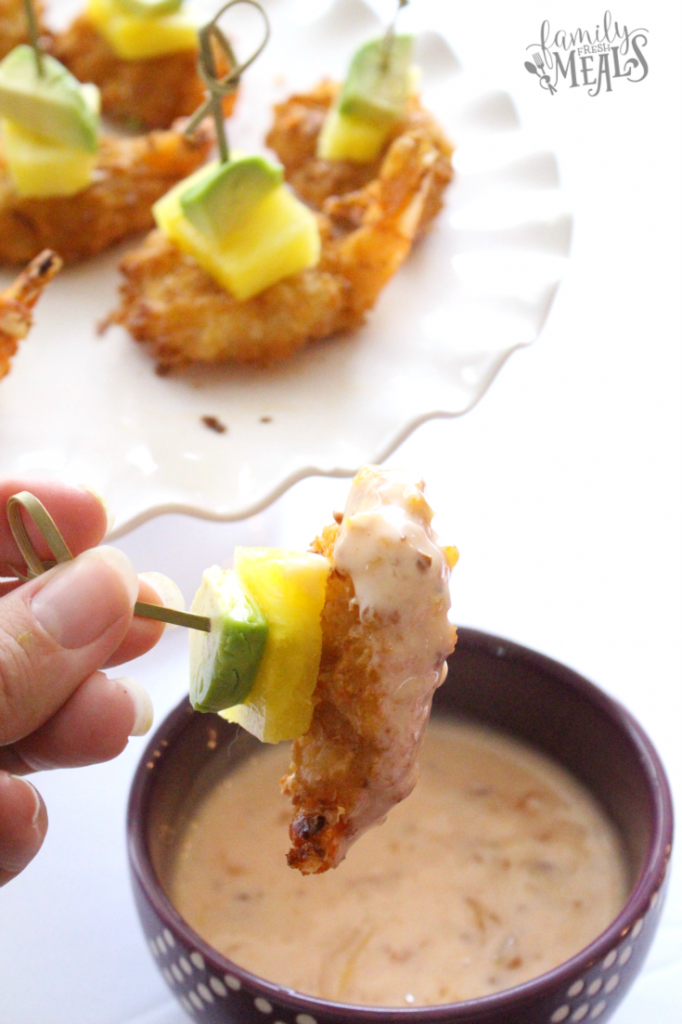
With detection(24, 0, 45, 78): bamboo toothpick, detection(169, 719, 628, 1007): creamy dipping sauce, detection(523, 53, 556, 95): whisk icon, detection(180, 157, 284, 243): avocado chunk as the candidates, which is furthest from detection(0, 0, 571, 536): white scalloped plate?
detection(169, 719, 628, 1007): creamy dipping sauce

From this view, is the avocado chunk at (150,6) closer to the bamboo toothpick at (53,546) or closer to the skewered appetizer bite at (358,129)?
the skewered appetizer bite at (358,129)

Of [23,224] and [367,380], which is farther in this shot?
[23,224]

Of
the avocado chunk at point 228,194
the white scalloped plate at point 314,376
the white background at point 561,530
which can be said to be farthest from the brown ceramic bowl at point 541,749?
the avocado chunk at point 228,194

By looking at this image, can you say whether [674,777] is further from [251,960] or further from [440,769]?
[251,960]

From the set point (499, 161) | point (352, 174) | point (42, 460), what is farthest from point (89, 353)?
point (499, 161)

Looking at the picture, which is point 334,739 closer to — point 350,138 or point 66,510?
point 66,510

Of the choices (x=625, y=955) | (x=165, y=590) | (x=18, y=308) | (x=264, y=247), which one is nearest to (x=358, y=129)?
(x=264, y=247)

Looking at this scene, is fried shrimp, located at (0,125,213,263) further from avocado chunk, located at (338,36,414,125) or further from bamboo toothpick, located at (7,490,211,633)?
bamboo toothpick, located at (7,490,211,633)
